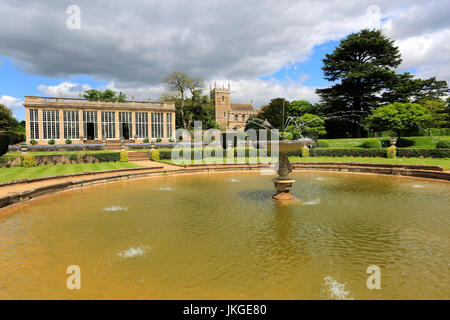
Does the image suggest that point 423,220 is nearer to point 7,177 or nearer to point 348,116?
point 7,177

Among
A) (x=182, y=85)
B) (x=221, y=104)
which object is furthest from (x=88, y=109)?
(x=221, y=104)

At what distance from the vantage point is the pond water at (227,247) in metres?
3.71

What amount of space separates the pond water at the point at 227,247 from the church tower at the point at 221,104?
8784 cm

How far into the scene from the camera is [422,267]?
4.28 metres

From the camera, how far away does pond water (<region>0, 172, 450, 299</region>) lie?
371 cm

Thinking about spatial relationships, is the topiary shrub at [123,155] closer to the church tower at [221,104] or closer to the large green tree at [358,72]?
the large green tree at [358,72]

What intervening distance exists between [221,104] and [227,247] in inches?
3685

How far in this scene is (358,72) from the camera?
38719 millimetres

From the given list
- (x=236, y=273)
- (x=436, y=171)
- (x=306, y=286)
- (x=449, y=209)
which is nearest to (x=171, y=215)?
(x=236, y=273)

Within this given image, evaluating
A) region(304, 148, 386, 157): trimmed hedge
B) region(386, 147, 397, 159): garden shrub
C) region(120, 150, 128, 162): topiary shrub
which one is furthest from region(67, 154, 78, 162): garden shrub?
region(386, 147, 397, 159): garden shrub

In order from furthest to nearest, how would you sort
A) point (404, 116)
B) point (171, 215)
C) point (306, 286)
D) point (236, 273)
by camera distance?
point (404, 116)
point (171, 215)
point (236, 273)
point (306, 286)

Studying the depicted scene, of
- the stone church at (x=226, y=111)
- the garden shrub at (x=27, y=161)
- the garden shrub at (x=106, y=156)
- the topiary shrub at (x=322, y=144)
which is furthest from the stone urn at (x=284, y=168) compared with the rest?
the stone church at (x=226, y=111)
